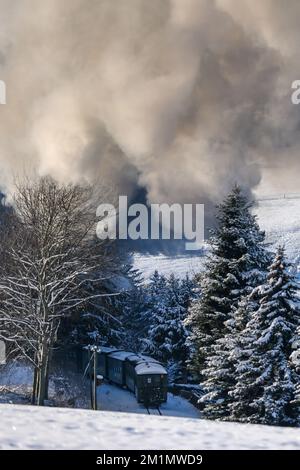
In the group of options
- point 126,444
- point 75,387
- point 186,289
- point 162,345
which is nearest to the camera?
point 126,444

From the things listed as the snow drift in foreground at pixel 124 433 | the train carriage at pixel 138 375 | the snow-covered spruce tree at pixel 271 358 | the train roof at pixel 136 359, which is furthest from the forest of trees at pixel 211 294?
the snow drift in foreground at pixel 124 433

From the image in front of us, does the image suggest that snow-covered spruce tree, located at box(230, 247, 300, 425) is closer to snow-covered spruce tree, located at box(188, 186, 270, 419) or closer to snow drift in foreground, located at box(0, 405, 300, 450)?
snow-covered spruce tree, located at box(188, 186, 270, 419)

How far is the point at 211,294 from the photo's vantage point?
24.4 m

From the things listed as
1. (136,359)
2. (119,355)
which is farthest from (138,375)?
(119,355)

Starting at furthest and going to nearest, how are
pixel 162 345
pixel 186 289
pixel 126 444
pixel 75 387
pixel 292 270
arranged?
pixel 186 289 < pixel 162 345 < pixel 75 387 < pixel 292 270 < pixel 126 444

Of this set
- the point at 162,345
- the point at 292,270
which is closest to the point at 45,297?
the point at 292,270

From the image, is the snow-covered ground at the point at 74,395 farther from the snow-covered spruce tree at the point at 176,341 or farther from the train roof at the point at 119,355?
the snow-covered spruce tree at the point at 176,341

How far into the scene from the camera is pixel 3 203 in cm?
2658

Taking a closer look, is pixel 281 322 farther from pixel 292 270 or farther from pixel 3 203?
pixel 3 203

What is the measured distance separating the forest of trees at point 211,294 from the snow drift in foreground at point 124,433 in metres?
9.44

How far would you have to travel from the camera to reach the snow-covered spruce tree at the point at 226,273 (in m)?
23.4

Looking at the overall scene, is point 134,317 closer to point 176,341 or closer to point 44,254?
point 176,341

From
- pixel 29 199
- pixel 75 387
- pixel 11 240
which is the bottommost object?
pixel 75 387

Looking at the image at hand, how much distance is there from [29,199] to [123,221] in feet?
24.7
